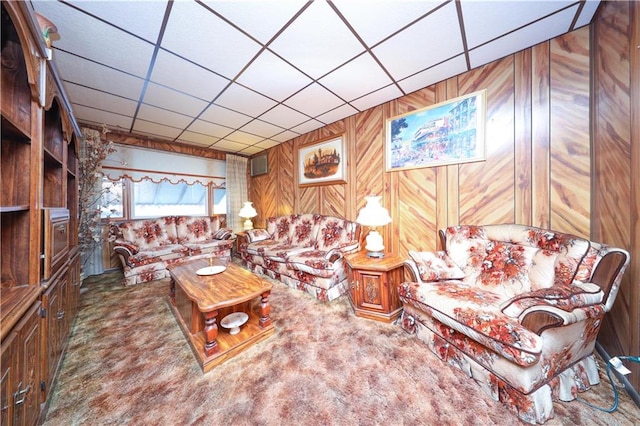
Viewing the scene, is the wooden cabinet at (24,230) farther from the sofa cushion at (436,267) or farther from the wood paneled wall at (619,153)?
the wood paneled wall at (619,153)

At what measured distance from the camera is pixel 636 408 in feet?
3.82

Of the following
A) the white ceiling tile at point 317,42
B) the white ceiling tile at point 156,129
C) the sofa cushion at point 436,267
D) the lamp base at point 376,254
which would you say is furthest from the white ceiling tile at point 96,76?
the sofa cushion at point 436,267

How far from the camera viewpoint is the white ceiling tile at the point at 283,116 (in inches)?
117

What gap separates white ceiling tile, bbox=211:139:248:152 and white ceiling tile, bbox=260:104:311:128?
1.43 metres

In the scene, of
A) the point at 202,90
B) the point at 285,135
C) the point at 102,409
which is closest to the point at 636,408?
the point at 102,409

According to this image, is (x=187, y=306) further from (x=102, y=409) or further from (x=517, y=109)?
(x=517, y=109)

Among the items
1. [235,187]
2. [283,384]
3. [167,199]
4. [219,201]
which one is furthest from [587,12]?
[167,199]

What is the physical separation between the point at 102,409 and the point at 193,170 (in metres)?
4.33

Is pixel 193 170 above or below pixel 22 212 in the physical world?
above

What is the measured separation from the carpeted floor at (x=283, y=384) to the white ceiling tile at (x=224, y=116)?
8.95ft

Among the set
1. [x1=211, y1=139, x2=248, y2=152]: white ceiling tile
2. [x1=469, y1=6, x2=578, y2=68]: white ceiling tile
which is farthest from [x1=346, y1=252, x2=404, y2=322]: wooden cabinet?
[x1=211, y1=139, x2=248, y2=152]: white ceiling tile

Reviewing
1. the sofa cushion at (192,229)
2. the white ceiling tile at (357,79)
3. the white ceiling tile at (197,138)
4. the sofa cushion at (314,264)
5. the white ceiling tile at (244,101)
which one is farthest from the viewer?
the sofa cushion at (192,229)

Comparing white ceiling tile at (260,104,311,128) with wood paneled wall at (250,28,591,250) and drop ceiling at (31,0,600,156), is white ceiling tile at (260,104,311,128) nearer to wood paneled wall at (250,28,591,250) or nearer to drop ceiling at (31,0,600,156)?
drop ceiling at (31,0,600,156)

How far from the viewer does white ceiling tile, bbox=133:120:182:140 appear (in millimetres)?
3357
